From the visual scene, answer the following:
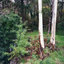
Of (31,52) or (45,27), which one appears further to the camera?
(45,27)

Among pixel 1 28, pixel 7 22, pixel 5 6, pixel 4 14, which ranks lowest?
pixel 1 28

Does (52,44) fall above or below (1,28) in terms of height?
below

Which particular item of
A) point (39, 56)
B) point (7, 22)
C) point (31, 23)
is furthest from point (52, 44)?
A: point (31, 23)

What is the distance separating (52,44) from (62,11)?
938 centimetres

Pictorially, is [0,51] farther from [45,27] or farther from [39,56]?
[45,27]

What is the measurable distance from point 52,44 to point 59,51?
37.3 inches

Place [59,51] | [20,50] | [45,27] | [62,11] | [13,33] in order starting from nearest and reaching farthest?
[20,50], [59,51], [13,33], [45,27], [62,11]

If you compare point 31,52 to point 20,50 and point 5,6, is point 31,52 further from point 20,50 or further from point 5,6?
point 5,6

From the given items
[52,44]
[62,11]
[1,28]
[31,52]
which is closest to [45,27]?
[62,11]

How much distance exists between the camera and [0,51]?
8188 millimetres

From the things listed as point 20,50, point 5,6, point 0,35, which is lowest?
point 20,50

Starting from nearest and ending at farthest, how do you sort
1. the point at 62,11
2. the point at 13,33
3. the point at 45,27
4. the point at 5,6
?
1. the point at 13,33
2. the point at 5,6
3. the point at 45,27
4. the point at 62,11

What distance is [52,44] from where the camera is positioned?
8.41 meters

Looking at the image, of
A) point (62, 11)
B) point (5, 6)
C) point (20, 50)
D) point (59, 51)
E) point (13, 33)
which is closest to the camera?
point (20, 50)
